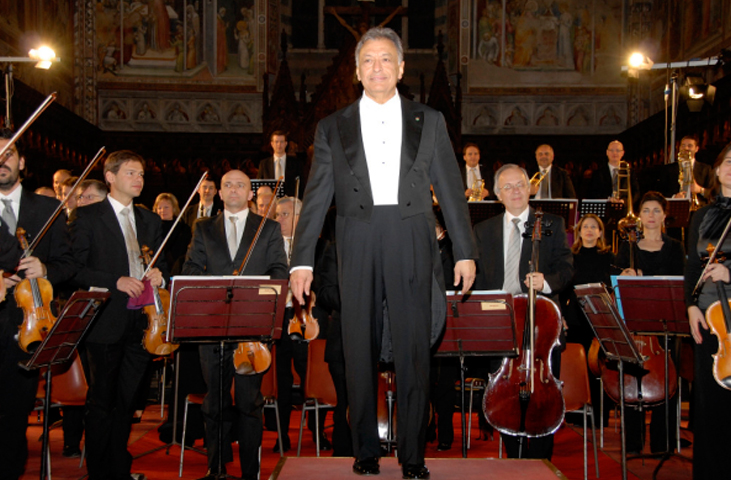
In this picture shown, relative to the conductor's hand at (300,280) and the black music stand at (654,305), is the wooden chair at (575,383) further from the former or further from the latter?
the conductor's hand at (300,280)

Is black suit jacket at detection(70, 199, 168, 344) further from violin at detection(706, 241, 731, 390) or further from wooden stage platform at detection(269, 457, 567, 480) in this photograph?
violin at detection(706, 241, 731, 390)

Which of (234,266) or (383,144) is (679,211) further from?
(383,144)

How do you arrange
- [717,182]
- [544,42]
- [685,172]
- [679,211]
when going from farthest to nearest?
[544,42] < [685,172] < [679,211] < [717,182]

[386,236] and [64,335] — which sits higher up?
[386,236]

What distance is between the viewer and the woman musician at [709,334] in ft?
11.8

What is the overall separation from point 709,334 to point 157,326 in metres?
3.03

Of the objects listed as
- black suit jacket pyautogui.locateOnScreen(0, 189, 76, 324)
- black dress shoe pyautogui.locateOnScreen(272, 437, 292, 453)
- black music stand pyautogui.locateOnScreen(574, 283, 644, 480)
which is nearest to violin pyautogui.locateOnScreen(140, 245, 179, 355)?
black suit jacket pyautogui.locateOnScreen(0, 189, 76, 324)

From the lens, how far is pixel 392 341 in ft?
9.14

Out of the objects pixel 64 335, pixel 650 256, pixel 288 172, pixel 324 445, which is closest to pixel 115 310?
pixel 64 335

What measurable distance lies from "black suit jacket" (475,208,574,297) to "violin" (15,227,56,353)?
244 cm

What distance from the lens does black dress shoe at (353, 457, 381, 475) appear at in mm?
2795

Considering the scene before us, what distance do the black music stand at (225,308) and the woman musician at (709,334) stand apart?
2.17m

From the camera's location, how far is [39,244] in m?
3.91

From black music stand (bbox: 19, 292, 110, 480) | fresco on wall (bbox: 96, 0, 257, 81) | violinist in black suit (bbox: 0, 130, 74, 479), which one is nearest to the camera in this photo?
black music stand (bbox: 19, 292, 110, 480)
